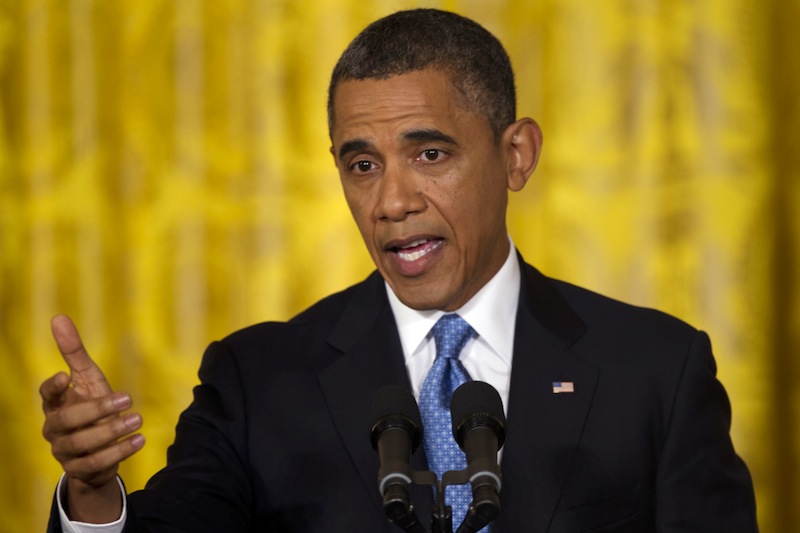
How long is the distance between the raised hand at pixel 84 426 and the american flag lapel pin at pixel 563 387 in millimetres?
749

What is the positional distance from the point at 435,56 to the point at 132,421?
85cm

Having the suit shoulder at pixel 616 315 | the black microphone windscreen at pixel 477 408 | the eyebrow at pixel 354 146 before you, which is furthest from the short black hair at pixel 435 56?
the black microphone windscreen at pixel 477 408

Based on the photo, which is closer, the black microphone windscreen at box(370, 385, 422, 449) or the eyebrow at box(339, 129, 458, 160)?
the black microphone windscreen at box(370, 385, 422, 449)

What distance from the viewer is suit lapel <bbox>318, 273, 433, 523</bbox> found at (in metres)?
1.77

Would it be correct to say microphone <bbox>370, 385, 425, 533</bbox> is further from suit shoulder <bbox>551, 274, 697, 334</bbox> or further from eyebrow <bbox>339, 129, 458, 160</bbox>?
suit shoulder <bbox>551, 274, 697, 334</bbox>

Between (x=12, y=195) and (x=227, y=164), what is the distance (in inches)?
21.4

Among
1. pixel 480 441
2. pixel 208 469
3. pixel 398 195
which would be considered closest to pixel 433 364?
pixel 398 195

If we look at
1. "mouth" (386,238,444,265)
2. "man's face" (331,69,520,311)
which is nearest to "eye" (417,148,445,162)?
"man's face" (331,69,520,311)

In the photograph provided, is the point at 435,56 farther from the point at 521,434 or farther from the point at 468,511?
the point at 468,511

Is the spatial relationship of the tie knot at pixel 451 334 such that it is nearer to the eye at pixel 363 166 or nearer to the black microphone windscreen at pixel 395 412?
the eye at pixel 363 166

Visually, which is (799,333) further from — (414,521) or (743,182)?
(414,521)

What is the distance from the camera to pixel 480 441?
119cm

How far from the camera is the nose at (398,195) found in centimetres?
174

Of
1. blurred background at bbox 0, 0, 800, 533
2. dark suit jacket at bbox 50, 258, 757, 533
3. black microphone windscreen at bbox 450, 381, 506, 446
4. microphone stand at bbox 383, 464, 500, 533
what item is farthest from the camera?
blurred background at bbox 0, 0, 800, 533
